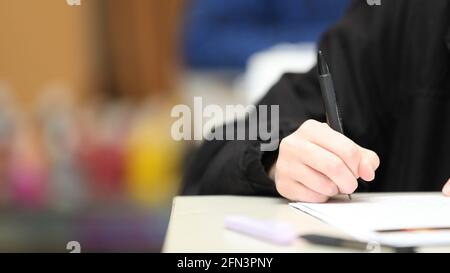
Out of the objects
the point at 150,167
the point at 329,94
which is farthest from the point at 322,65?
the point at 150,167

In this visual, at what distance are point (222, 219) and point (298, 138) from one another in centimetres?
14

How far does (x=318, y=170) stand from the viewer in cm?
70

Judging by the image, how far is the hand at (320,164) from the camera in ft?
2.24

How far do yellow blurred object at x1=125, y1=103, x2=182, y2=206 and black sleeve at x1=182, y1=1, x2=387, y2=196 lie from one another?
3.96 ft

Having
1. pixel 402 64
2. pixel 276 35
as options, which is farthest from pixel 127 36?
pixel 402 64

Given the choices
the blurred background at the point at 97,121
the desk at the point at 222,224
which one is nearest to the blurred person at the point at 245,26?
the blurred background at the point at 97,121

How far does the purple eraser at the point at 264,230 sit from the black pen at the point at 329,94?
20cm

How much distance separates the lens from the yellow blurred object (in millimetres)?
2203

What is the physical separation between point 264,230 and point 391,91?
0.57m

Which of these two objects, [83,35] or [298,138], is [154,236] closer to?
[83,35]

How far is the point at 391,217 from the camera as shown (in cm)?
61

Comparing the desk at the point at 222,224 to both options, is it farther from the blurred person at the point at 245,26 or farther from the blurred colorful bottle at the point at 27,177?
the blurred colorful bottle at the point at 27,177

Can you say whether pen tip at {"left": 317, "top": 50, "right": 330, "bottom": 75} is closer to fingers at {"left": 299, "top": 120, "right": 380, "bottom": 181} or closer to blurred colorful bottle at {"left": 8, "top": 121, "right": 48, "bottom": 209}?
fingers at {"left": 299, "top": 120, "right": 380, "bottom": 181}

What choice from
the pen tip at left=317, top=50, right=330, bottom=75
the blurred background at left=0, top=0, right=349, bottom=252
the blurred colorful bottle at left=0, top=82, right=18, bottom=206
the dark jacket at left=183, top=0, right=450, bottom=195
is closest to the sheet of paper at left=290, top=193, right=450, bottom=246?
the pen tip at left=317, top=50, right=330, bottom=75
